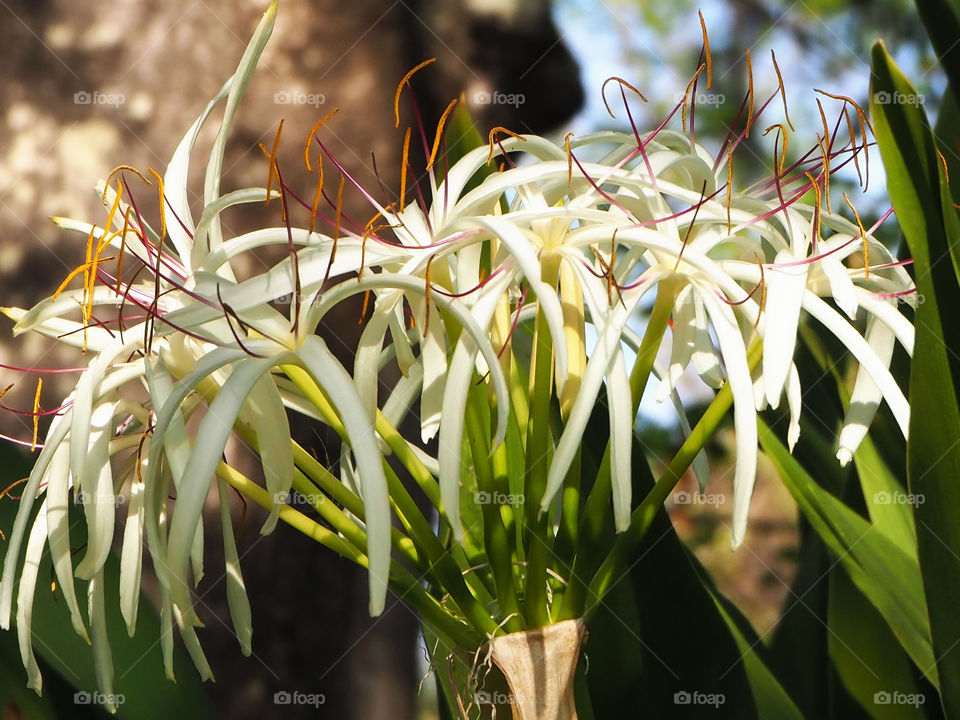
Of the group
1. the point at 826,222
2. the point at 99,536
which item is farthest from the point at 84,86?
the point at 826,222

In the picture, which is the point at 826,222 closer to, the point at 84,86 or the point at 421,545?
the point at 421,545

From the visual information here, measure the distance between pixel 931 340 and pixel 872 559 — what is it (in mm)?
327

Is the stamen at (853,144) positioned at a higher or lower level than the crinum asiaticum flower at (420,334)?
higher

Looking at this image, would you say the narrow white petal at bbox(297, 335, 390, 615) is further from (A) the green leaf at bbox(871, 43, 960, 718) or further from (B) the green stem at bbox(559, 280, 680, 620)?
(A) the green leaf at bbox(871, 43, 960, 718)

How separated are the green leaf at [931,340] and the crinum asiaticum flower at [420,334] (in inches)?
0.8

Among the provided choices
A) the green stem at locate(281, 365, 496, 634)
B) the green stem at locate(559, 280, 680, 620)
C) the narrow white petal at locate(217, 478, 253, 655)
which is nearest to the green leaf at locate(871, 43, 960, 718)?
the green stem at locate(559, 280, 680, 620)

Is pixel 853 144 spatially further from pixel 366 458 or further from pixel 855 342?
pixel 366 458

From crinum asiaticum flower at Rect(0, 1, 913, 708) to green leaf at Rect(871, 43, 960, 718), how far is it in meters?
0.02

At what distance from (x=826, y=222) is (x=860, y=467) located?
366 mm

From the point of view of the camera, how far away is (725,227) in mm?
484

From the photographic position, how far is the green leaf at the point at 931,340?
1.43 ft

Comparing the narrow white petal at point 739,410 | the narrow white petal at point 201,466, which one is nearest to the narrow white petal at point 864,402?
the narrow white petal at point 739,410

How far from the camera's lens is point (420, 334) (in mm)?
449

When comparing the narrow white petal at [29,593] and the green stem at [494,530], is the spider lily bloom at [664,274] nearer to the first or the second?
the green stem at [494,530]
